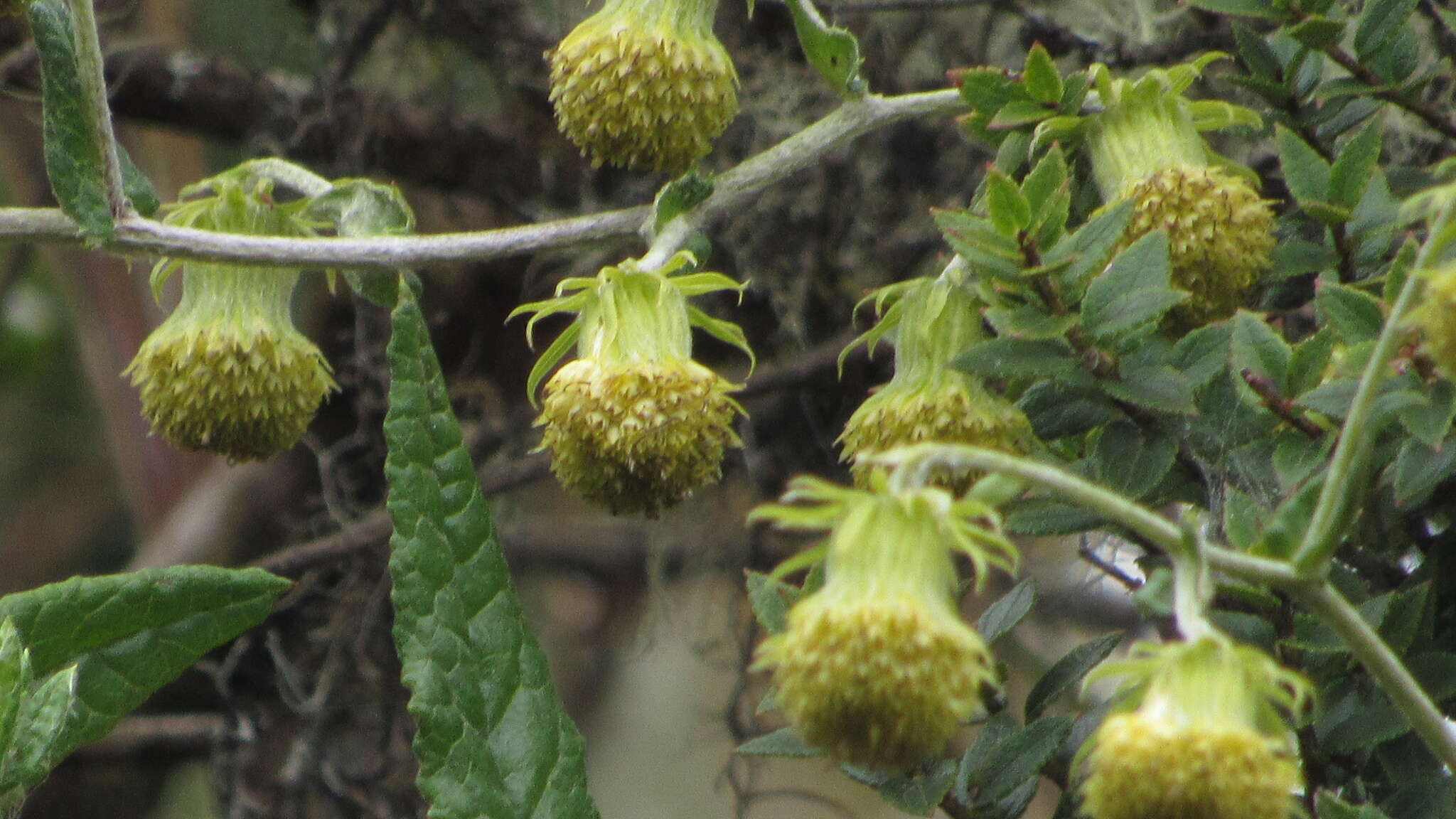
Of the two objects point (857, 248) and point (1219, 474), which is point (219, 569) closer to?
point (1219, 474)

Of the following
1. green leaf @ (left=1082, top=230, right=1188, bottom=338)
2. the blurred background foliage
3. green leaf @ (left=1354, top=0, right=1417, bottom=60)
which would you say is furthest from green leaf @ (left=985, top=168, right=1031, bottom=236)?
the blurred background foliage

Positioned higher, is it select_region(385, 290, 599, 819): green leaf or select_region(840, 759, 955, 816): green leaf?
select_region(385, 290, 599, 819): green leaf

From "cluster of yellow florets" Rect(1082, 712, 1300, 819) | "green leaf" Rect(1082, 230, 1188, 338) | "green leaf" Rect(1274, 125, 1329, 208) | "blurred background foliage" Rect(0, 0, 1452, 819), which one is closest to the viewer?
"cluster of yellow florets" Rect(1082, 712, 1300, 819)

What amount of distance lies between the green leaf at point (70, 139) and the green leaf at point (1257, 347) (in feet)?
1.77

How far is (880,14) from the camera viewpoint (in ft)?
4.05

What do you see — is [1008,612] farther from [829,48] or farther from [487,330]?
[487,330]

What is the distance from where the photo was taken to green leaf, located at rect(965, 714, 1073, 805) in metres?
0.63

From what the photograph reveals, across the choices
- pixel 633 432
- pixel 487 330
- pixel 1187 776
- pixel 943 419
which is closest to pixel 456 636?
pixel 633 432

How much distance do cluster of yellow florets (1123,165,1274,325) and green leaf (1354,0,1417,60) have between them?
149 mm

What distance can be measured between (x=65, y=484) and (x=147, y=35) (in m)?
1.26

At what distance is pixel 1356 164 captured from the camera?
67cm

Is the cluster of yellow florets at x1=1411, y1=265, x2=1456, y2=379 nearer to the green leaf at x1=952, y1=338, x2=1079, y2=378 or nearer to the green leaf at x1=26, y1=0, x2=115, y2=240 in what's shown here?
the green leaf at x1=952, y1=338, x2=1079, y2=378

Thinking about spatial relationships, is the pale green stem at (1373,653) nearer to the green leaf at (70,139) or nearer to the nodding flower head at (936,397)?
the nodding flower head at (936,397)

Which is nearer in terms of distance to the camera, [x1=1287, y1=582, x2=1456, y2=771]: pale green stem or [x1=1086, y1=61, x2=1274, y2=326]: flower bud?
[x1=1287, y1=582, x2=1456, y2=771]: pale green stem
